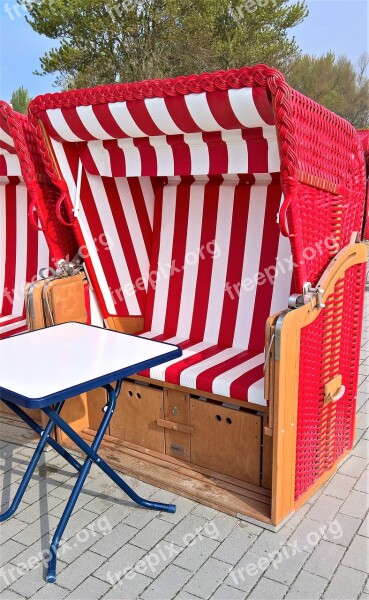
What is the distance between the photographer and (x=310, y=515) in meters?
2.61

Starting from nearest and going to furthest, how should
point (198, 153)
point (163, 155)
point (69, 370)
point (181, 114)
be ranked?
1. point (69, 370)
2. point (181, 114)
3. point (198, 153)
4. point (163, 155)

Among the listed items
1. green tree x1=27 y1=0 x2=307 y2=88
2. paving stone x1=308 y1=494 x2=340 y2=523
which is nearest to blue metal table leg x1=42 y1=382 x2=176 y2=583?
paving stone x1=308 y1=494 x2=340 y2=523

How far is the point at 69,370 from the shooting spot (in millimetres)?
2221

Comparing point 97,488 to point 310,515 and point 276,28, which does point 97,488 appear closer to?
point 310,515

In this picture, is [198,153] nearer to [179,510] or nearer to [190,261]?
[190,261]

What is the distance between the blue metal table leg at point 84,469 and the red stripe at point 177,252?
114 centimetres

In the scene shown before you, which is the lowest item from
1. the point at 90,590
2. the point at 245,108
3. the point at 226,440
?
the point at 90,590

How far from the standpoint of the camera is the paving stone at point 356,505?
2.61m

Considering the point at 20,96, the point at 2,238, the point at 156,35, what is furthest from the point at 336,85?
the point at 2,238

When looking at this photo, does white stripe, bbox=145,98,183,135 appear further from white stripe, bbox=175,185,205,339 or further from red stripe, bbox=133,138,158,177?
white stripe, bbox=175,185,205,339

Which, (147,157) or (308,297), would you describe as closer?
(308,297)

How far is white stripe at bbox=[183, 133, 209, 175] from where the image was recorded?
2.63 meters

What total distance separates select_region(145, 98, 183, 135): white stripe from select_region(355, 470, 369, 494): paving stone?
2036mm

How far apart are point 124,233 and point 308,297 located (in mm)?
1566
